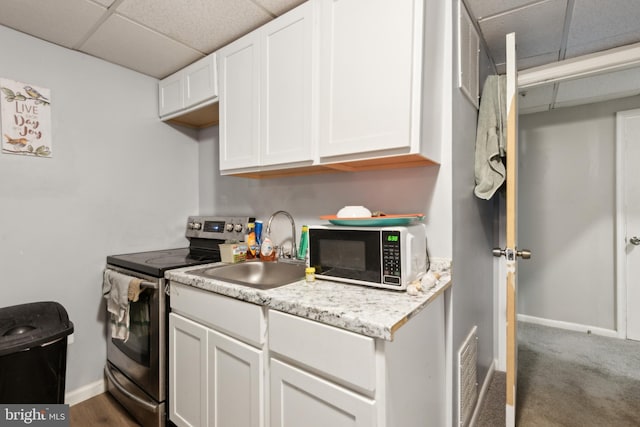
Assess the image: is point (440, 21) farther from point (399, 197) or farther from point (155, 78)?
point (155, 78)

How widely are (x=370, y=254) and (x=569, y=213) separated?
2784mm

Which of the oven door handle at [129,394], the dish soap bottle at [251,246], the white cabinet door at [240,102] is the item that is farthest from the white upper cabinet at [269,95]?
the oven door handle at [129,394]

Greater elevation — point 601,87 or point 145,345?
point 601,87

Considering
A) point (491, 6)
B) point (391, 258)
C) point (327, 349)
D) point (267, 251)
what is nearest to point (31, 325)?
point (267, 251)

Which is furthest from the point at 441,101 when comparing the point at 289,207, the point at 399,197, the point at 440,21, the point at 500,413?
the point at 500,413

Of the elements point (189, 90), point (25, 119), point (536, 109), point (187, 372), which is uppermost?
point (536, 109)

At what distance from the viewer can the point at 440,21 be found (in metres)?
1.34

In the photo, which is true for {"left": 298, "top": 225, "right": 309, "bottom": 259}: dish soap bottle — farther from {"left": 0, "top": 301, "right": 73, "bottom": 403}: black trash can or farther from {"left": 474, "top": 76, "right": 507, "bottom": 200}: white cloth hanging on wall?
{"left": 0, "top": 301, "right": 73, "bottom": 403}: black trash can

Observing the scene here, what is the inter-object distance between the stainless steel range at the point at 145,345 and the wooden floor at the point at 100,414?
0.17 ft

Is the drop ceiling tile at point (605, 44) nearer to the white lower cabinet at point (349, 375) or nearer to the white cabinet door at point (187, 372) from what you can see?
the white lower cabinet at point (349, 375)

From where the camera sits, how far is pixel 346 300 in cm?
108

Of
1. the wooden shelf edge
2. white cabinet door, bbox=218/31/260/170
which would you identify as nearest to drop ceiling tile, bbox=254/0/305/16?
white cabinet door, bbox=218/31/260/170

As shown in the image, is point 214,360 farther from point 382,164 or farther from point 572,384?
point 572,384

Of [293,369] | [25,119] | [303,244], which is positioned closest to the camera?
[293,369]
